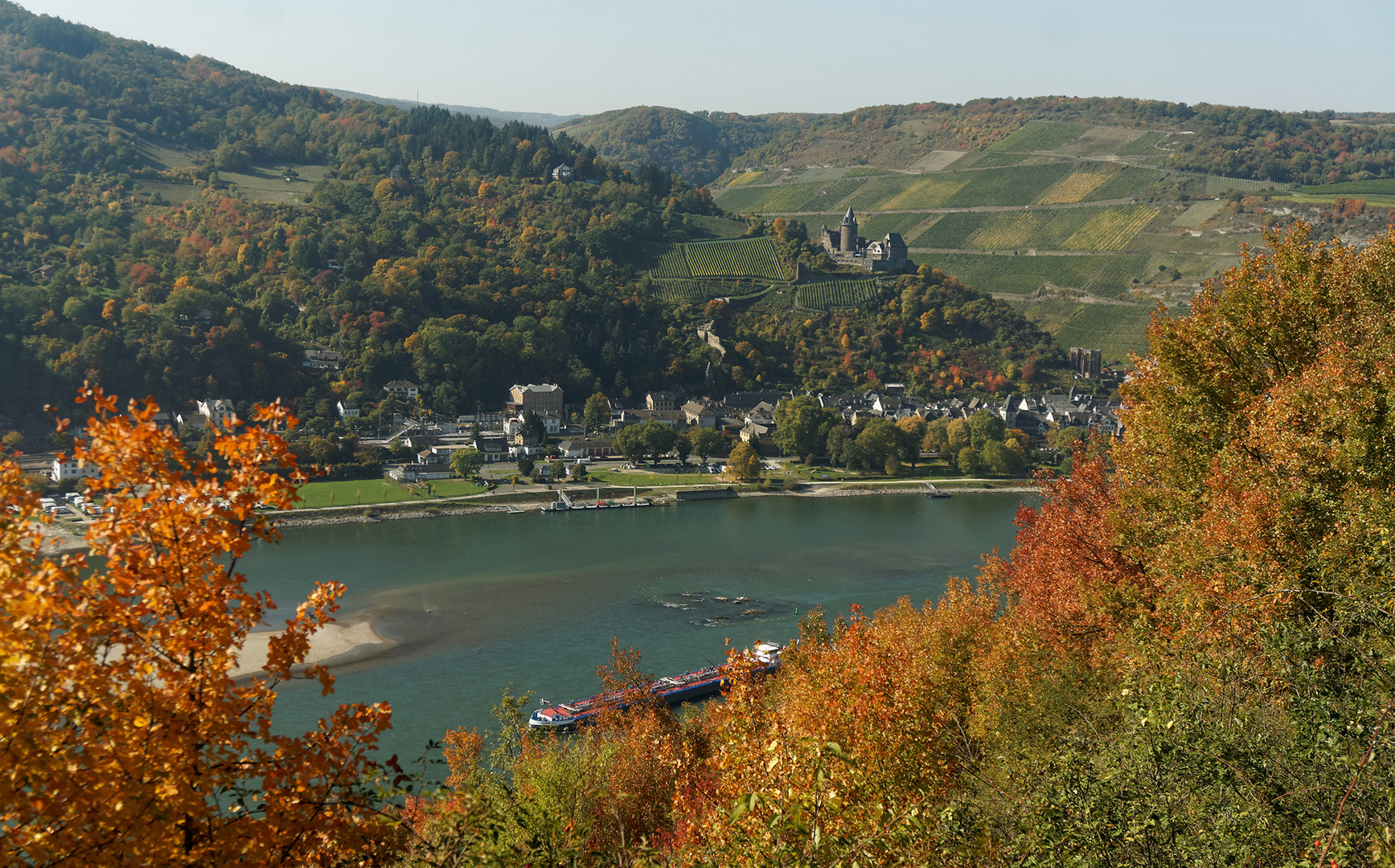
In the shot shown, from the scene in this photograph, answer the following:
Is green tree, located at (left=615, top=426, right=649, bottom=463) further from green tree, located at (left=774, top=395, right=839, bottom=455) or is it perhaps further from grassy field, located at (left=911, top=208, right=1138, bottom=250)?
grassy field, located at (left=911, top=208, right=1138, bottom=250)

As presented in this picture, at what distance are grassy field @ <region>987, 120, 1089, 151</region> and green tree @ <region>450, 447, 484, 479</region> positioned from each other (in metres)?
78.4

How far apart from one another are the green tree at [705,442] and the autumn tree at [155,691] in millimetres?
37737

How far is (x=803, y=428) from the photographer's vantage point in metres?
41.1

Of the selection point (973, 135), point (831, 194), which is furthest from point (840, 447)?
point (973, 135)

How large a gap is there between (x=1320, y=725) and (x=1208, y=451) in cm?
540

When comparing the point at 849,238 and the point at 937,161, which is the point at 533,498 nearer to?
the point at 849,238

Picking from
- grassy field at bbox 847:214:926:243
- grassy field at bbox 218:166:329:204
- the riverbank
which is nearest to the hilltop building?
the riverbank

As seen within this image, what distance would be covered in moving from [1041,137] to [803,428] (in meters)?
72.2

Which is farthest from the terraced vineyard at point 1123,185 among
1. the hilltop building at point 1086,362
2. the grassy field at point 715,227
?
the grassy field at point 715,227

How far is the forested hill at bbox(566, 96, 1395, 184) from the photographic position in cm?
8169

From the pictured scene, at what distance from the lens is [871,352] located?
179 ft

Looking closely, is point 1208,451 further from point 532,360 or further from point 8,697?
point 532,360

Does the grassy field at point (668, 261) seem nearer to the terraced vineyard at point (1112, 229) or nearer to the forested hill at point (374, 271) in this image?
the forested hill at point (374, 271)

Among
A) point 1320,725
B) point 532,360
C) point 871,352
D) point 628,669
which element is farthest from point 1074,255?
point 1320,725
